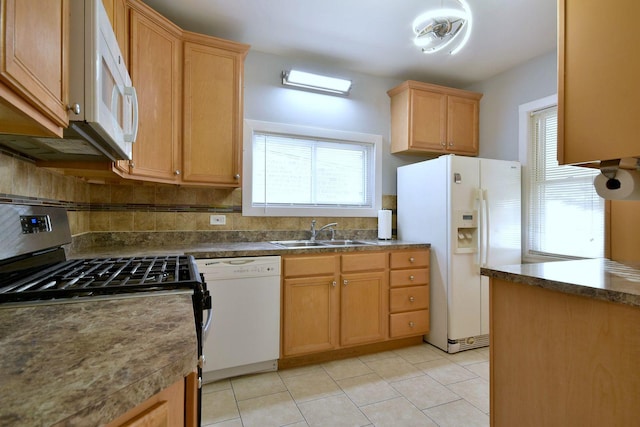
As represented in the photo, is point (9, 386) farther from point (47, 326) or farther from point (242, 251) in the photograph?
point (242, 251)

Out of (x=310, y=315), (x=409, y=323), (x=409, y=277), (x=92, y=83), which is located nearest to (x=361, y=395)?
(x=310, y=315)

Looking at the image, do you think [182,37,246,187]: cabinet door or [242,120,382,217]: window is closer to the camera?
[182,37,246,187]: cabinet door

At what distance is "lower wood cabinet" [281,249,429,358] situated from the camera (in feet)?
7.98

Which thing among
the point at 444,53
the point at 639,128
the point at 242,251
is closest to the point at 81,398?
the point at 639,128

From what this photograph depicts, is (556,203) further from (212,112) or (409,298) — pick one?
(212,112)

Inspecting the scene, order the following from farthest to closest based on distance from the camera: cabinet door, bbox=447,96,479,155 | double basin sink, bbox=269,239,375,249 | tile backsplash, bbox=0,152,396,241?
cabinet door, bbox=447,96,479,155 < double basin sink, bbox=269,239,375,249 < tile backsplash, bbox=0,152,396,241

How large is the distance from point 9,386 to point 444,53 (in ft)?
10.9

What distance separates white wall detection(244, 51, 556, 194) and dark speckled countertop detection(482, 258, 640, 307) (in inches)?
82.7

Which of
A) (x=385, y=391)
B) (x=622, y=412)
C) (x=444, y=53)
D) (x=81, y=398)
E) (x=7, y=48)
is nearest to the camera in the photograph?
(x=81, y=398)

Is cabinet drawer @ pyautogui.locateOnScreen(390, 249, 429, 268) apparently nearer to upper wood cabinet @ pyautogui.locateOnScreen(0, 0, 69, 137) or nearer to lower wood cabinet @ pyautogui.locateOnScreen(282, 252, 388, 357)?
lower wood cabinet @ pyautogui.locateOnScreen(282, 252, 388, 357)

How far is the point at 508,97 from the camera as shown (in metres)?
3.24

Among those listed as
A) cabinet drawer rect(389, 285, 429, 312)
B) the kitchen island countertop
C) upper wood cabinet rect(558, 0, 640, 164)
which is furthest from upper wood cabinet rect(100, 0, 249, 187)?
upper wood cabinet rect(558, 0, 640, 164)

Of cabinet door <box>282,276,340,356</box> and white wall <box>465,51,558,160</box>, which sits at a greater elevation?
white wall <box>465,51,558,160</box>

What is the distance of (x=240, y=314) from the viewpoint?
7.41ft
